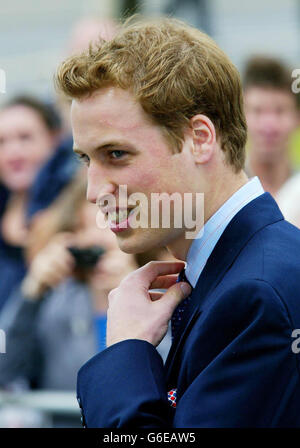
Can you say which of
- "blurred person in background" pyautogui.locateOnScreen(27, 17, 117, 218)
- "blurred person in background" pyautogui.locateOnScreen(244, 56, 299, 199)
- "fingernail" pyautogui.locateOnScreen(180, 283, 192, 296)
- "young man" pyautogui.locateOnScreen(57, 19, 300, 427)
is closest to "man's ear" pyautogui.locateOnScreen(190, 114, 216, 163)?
"young man" pyautogui.locateOnScreen(57, 19, 300, 427)

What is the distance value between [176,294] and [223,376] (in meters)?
0.32

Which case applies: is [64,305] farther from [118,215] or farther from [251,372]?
[251,372]

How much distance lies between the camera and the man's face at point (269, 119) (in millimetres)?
3783

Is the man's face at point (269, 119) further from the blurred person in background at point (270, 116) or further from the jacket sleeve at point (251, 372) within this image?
the jacket sleeve at point (251, 372)

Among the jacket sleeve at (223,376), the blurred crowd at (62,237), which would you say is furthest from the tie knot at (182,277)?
the blurred crowd at (62,237)

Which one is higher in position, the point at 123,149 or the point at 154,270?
the point at 123,149

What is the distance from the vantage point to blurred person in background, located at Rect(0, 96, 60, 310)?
442cm

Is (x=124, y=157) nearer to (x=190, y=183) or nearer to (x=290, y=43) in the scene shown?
(x=190, y=183)

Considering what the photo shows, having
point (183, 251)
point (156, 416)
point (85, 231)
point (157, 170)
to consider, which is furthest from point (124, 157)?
point (85, 231)

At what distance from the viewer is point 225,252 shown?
1.63m

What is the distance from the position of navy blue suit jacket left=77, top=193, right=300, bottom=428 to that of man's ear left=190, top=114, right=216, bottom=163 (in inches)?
5.5

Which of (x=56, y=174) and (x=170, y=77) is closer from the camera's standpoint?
(x=170, y=77)

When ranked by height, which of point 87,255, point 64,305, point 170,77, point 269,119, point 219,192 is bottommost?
point 64,305

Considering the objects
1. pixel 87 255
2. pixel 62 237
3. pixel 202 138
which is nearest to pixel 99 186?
pixel 202 138
